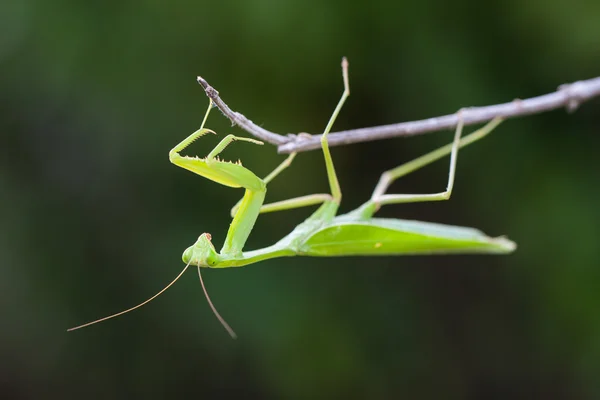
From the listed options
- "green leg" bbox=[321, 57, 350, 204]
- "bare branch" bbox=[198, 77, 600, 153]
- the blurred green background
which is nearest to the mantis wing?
"green leg" bbox=[321, 57, 350, 204]

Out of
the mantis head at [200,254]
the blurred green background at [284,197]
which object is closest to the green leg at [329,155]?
the mantis head at [200,254]

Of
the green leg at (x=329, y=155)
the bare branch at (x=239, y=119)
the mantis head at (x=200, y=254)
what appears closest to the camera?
the bare branch at (x=239, y=119)

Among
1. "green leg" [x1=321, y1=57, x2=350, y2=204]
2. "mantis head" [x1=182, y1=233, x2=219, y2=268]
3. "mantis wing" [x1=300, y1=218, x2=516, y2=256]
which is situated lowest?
"mantis head" [x1=182, y1=233, x2=219, y2=268]

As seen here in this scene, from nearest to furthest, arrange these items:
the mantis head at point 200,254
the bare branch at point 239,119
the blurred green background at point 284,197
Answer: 1. the bare branch at point 239,119
2. the mantis head at point 200,254
3. the blurred green background at point 284,197

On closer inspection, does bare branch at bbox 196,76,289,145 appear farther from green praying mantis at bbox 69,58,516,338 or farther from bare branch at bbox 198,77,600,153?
green praying mantis at bbox 69,58,516,338

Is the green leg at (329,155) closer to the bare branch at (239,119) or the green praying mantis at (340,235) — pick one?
the green praying mantis at (340,235)

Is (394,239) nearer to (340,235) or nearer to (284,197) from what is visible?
(340,235)

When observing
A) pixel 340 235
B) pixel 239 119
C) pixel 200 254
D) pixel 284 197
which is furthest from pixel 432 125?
pixel 284 197
